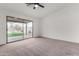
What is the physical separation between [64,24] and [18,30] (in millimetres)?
3662

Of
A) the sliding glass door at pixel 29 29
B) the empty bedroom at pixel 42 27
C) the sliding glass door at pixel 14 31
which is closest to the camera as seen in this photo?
the empty bedroom at pixel 42 27

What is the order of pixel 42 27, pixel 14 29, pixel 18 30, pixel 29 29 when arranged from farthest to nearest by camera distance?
pixel 42 27
pixel 29 29
pixel 18 30
pixel 14 29

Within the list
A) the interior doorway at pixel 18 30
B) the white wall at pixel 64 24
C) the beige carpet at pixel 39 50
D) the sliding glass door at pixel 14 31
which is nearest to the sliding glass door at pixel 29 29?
the interior doorway at pixel 18 30

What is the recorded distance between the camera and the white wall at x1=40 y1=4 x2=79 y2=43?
514cm

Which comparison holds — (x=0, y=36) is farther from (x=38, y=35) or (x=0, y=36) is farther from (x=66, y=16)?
(x=66, y=16)

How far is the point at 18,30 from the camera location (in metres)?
5.95

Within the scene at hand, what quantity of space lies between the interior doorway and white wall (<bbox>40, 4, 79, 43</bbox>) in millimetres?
1736

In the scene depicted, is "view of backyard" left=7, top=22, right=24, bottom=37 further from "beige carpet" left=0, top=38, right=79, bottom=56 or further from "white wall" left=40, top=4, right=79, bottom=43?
"white wall" left=40, top=4, right=79, bottom=43

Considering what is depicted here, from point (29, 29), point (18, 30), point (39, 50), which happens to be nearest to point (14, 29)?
point (18, 30)

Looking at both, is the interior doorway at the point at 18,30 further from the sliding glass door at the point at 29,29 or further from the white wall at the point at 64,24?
the white wall at the point at 64,24

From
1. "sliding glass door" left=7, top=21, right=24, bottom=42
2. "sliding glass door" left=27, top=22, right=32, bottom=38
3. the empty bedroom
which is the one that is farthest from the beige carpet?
"sliding glass door" left=27, top=22, right=32, bottom=38

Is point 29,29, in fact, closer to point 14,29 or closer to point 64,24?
point 14,29

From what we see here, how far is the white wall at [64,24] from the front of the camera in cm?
514

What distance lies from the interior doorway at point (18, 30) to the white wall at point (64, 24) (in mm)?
1736
